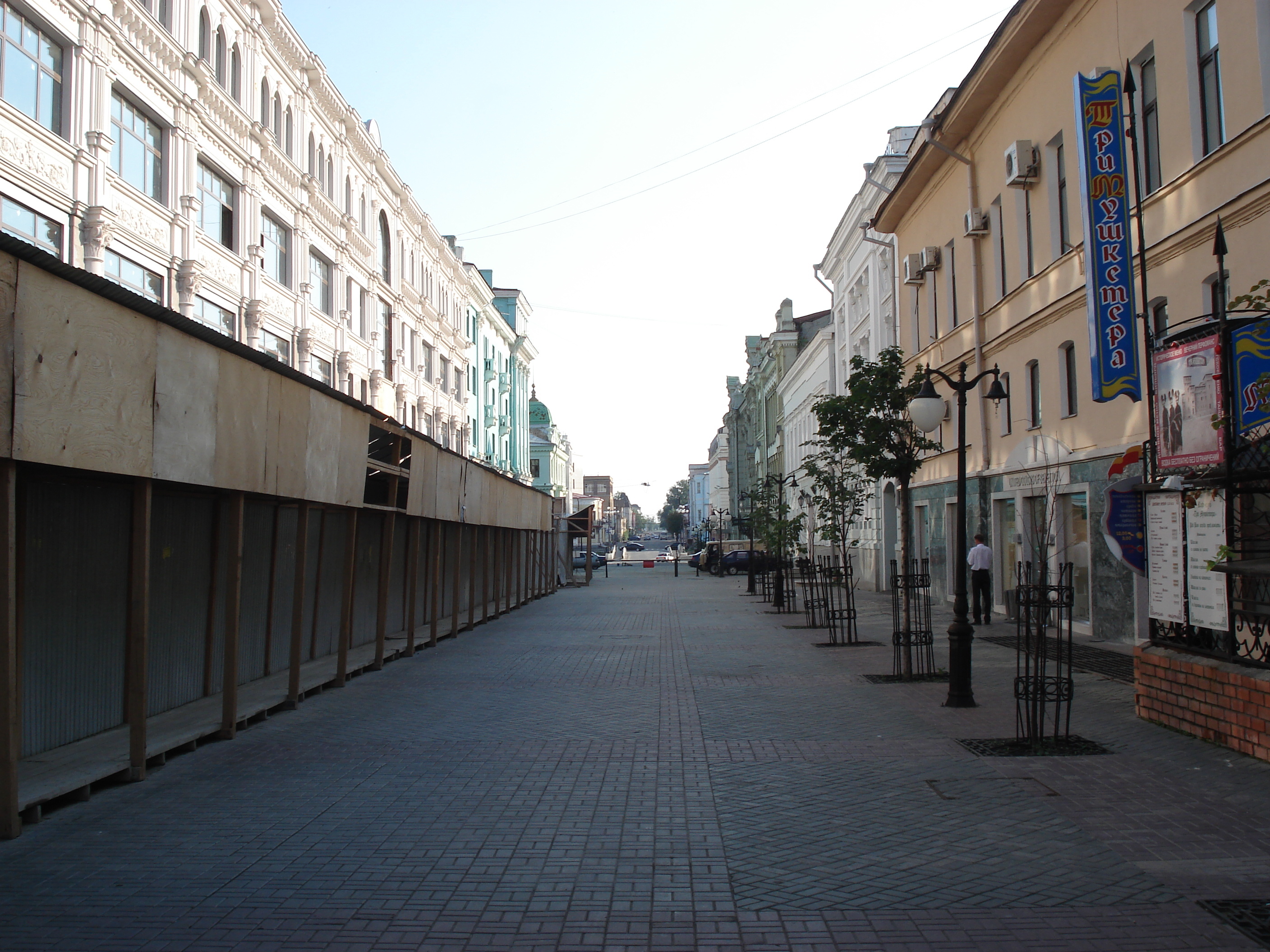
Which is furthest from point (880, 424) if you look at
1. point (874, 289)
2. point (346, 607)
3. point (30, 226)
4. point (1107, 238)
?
point (874, 289)

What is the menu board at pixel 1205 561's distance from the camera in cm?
830

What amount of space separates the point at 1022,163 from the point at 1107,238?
546 centimetres

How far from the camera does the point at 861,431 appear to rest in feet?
49.7

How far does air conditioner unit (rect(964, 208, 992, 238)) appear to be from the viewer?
2220 centimetres

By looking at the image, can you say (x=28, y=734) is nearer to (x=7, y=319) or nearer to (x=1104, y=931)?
(x=7, y=319)

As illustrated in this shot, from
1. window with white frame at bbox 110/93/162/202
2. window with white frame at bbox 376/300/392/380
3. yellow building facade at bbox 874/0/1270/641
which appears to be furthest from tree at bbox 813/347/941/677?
window with white frame at bbox 376/300/392/380

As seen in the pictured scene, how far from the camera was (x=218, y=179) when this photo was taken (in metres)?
24.8

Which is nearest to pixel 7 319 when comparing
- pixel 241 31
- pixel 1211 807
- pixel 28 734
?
pixel 28 734

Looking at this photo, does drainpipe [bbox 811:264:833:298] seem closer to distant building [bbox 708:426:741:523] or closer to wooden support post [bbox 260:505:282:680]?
wooden support post [bbox 260:505:282:680]

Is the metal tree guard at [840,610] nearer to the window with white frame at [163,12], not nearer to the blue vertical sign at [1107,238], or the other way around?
the blue vertical sign at [1107,238]

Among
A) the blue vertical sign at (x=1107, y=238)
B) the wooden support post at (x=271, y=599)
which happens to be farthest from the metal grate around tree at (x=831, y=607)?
the wooden support post at (x=271, y=599)

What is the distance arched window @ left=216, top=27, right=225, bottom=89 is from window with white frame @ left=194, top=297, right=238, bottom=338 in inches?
204

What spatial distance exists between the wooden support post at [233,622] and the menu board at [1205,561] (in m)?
8.21

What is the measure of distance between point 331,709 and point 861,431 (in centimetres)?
835
